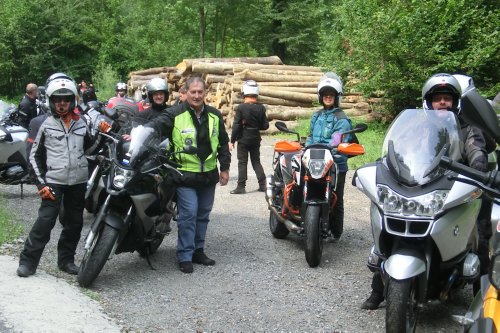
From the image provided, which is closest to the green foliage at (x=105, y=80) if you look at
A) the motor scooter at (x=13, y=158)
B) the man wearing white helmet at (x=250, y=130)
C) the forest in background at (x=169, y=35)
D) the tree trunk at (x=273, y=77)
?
Answer: the forest in background at (x=169, y=35)

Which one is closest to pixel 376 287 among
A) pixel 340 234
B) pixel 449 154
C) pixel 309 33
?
pixel 449 154

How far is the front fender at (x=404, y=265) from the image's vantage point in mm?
4246

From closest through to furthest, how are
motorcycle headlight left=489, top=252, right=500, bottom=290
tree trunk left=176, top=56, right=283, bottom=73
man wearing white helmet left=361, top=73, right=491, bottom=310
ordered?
1. motorcycle headlight left=489, top=252, right=500, bottom=290
2. man wearing white helmet left=361, top=73, right=491, bottom=310
3. tree trunk left=176, top=56, right=283, bottom=73

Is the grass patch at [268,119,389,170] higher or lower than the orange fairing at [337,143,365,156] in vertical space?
lower

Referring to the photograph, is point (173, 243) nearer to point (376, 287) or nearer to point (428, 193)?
point (376, 287)

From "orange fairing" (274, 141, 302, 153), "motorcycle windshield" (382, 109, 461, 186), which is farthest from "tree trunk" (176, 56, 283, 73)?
"motorcycle windshield" (382, 109, 461, 186)

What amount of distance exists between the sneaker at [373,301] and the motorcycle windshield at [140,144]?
2.39 metres

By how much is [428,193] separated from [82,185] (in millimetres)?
3384

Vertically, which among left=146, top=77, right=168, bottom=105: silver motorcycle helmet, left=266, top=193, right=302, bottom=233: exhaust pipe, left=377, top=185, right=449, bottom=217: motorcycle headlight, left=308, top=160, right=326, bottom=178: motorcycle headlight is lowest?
left=266, top=193, right=302, bottom=233: exhaust pipe

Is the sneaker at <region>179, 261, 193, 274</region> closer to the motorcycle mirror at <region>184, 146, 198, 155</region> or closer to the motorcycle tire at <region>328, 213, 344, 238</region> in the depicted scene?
the motorcycle mirror at <region>184, 146, 198, 155</region>

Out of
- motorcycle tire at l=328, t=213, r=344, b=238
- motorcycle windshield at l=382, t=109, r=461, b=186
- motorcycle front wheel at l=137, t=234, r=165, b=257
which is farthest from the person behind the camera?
motorcycle tire at l=328, t=213, r=344, b=238

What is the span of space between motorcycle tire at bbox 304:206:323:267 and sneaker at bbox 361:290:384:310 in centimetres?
121

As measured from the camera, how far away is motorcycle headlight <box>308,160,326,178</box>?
6660mm

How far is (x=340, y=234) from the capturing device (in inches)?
302
